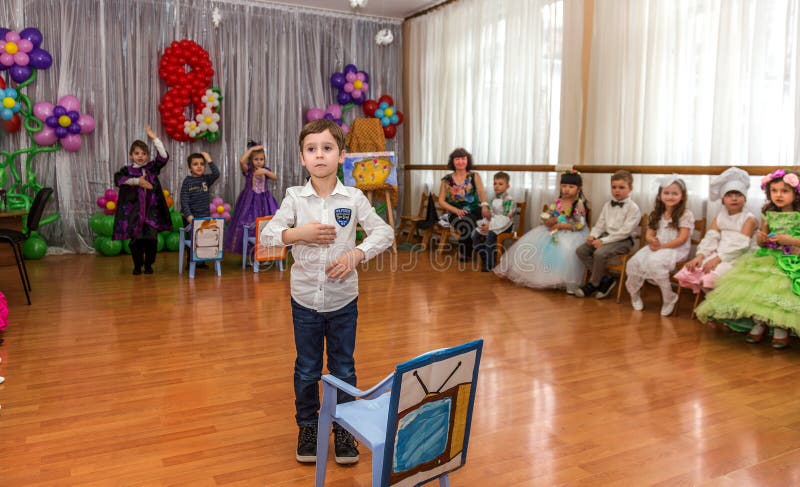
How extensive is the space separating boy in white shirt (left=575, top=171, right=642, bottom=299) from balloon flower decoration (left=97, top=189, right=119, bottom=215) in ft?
16.5

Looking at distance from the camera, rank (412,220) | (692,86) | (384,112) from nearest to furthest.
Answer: (692,86) < (412,220) < (384,112)

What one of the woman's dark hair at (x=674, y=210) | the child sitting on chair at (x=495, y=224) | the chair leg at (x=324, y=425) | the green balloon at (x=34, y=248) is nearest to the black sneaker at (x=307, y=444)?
the chair leg at (x=324, y=425)

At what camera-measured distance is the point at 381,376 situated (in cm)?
316

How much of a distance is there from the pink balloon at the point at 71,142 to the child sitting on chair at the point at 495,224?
4.47 meters

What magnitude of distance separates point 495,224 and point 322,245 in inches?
174

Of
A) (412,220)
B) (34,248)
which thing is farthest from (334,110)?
(34,248)

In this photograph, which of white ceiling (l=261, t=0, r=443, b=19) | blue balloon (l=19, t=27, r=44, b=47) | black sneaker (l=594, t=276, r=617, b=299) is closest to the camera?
black sneaker (l=594, t=276, r=617, b=299)

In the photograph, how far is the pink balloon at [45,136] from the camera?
22.4 ft

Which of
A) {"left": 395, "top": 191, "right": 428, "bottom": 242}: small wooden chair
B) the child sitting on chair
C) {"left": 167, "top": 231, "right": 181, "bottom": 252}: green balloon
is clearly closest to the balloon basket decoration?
{"left": 167, "top": 231, "right": 181, "bottom": 252}: green balloon

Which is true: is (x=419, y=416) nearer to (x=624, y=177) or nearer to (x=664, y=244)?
(x=664, y=244)

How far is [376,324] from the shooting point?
4.18 m

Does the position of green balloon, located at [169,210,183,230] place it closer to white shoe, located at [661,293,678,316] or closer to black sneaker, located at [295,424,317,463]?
white shoe, located at [661,293,678,316]

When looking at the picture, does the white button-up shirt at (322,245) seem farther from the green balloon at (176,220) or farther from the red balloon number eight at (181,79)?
the red balloon number eight at (181,79)

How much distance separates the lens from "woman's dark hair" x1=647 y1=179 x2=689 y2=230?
4715 millimetres
